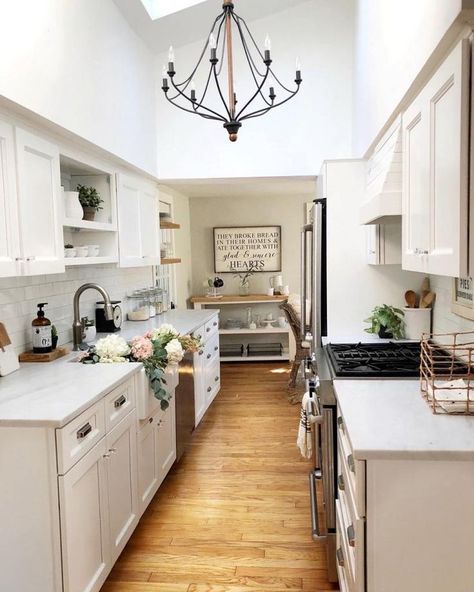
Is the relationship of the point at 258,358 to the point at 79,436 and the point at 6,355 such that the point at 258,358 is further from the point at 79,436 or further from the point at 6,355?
the point at 79,436

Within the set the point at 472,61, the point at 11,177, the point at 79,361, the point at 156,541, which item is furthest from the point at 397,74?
the point at 156,541

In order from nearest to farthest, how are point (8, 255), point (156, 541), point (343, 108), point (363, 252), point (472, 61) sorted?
point (472, 61) → point (8, 255) → point (156, 541) → point (363, 252) → point (343, 108)

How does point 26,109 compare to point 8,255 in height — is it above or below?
above

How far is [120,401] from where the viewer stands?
7.34 feet

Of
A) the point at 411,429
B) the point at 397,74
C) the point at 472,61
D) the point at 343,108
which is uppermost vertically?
the point at 343,108

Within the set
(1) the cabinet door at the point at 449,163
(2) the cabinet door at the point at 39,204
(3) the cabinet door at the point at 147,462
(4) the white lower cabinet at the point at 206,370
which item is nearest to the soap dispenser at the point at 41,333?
(2) the cabinet door at the point at 39,204

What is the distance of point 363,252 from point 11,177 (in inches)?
86.1

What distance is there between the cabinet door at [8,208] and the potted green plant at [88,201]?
927mm

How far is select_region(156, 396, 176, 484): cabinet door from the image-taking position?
290 cm

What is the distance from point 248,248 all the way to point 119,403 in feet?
15.7

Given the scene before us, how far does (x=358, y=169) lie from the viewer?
10.8 feet

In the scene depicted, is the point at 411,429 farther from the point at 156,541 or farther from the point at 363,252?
the point at 363,252

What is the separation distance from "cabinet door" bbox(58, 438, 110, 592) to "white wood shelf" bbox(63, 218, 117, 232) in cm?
123

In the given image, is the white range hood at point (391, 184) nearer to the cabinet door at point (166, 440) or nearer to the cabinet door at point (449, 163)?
the cabinet door at point (449, 163)
